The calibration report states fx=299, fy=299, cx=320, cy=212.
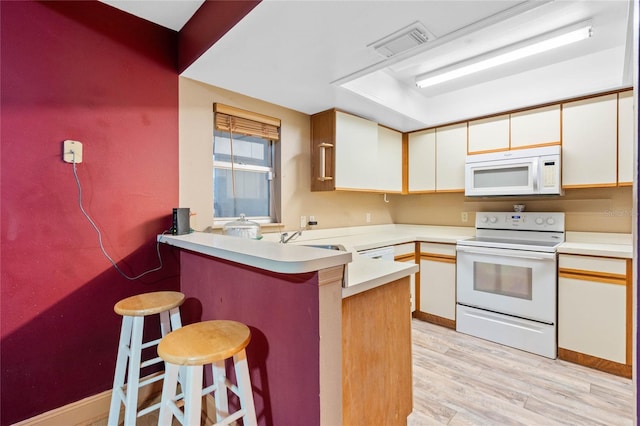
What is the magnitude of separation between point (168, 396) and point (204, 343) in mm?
285

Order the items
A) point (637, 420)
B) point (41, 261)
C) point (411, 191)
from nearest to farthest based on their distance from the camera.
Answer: point (637, 420) → point (41, 261) → point (411, 191)

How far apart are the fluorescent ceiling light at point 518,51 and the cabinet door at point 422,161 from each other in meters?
0.81

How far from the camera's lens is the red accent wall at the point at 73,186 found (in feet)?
A: 4.86

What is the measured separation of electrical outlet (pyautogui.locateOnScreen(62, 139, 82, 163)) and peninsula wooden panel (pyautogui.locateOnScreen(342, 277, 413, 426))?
5.33 feet

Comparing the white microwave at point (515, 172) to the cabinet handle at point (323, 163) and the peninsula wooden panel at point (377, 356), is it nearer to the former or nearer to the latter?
the cabinet handle at point (323, 163)

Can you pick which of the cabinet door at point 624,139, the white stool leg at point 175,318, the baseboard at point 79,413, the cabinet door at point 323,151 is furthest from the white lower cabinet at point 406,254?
the baseboard at point 79,413

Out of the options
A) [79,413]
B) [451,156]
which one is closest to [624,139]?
[451,156]

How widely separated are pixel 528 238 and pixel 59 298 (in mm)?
3617

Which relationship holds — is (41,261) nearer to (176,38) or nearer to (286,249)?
(286,249)

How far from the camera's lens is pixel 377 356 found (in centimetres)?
132

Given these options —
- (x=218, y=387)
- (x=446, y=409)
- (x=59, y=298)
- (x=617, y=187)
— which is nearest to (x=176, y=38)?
(x=59, y=298)

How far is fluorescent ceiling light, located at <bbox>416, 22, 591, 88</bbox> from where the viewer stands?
6.50ft

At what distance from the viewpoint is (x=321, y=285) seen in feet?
3.47

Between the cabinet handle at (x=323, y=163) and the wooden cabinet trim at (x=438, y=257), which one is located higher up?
the cabinet handle at (x=323, y=163)
